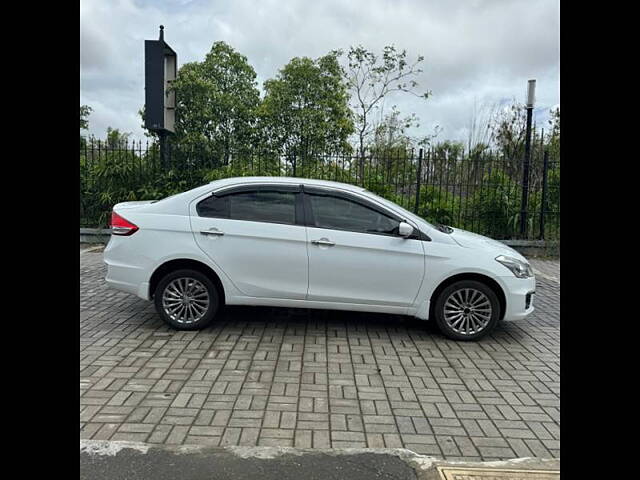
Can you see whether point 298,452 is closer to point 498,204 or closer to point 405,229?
point 405,229

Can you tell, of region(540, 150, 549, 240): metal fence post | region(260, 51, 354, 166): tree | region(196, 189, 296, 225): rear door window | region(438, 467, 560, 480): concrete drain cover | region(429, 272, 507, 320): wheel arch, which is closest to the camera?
region(438, 467, 560, 480): concrete drain cover

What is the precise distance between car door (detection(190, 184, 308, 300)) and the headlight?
2.11 meters

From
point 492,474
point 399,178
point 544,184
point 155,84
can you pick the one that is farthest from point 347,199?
point 544,184

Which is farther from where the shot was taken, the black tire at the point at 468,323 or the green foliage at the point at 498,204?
the green foliage at the point at 498,204

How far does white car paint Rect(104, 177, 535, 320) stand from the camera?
5.11 m

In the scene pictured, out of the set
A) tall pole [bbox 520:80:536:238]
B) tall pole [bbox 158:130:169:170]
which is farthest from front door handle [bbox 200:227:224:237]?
tall pole [bbox 520:80:536:238]

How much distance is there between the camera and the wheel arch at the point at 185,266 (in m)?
5.24

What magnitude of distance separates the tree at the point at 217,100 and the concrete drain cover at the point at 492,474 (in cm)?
1441

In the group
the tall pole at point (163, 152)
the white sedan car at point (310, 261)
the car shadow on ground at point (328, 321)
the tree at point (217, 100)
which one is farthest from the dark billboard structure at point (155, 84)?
the white sedan car at point (310, 261)

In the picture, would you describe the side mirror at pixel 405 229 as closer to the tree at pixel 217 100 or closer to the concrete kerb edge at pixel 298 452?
the concrete kerb edge at pixel 298 452

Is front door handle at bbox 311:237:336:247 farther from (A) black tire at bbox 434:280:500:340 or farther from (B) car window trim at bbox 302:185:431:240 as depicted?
(A) black tire at bbox 434:280:500:340
